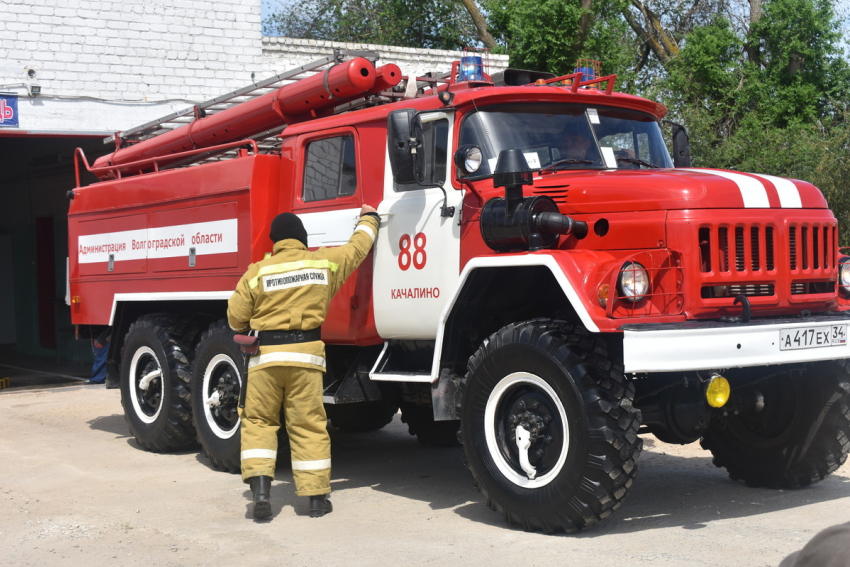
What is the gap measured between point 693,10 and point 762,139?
9669mm

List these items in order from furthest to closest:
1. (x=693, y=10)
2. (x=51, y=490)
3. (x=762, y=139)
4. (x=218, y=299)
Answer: (x=693, y=10), (x=762, y=139), (x=218, y=299), (x=51, y=490)

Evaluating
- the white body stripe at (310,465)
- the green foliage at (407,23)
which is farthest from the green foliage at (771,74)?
the white body stripe at (310,465)

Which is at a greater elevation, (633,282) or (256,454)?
(633,282)

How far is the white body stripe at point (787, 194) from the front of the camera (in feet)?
19.9

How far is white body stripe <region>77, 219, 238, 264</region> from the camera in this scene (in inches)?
327

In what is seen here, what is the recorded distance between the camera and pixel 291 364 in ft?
21.8

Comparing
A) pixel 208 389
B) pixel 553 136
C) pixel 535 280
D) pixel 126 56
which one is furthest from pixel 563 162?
pixel 126 56

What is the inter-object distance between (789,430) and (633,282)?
1.93 meters

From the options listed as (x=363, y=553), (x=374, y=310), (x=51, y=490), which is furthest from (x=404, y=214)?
(x=51, y=490)

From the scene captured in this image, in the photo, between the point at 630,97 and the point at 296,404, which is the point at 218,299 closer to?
the point at 296,404

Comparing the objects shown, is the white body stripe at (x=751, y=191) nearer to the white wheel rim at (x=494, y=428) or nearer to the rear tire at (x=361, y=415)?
the white wheel rim at (x=494, y=428)

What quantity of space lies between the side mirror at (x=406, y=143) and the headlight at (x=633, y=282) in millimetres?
1598

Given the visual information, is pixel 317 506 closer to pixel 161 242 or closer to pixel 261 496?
pixel 261 496

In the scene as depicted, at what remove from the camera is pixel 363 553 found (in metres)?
5.65
